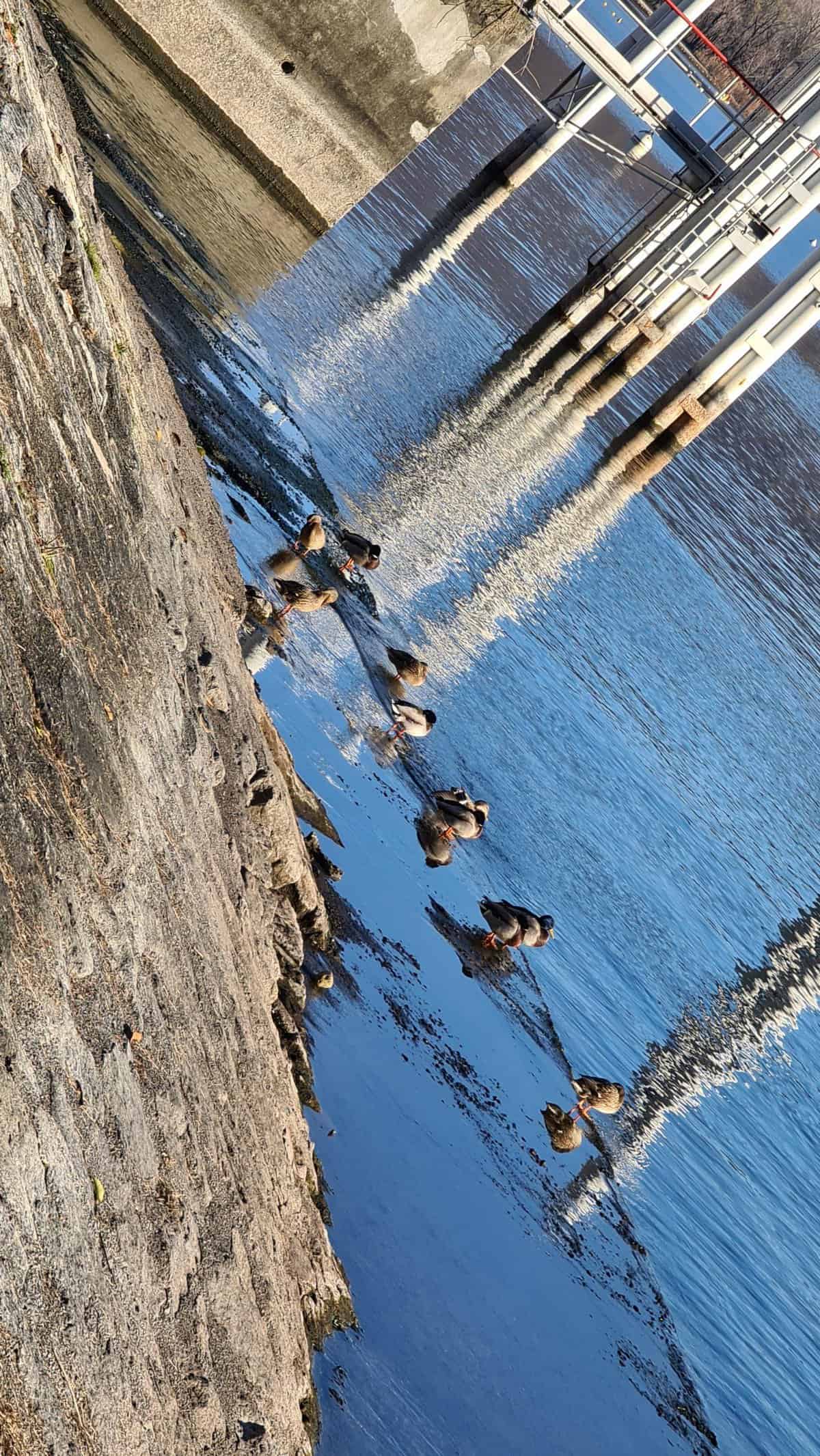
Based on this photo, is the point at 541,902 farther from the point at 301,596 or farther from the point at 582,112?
the point at 582,112

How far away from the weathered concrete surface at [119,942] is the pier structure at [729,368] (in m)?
22.4

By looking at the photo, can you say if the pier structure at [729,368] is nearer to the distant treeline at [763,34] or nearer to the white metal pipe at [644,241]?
the white metal pipe at [644,241]

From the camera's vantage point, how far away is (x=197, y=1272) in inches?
244

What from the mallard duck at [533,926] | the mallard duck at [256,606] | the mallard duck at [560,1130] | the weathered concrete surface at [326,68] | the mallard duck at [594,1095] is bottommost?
the mallard duck at [560,1130]

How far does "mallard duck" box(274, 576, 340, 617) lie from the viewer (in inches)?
530

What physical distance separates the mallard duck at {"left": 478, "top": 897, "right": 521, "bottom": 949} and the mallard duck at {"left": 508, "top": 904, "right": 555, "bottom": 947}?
0.10 metres

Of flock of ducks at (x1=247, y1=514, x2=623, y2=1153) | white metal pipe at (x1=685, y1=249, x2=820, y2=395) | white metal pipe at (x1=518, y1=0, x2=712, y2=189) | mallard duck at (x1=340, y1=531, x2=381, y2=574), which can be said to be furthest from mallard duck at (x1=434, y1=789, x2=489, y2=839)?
white metal pipe at (x1=685, y1=249, x2=820, y2=395)

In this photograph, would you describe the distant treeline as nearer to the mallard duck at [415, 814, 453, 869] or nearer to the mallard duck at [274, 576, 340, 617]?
the mallard duck at [274, 576, 340, 617]

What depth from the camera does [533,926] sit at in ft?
41.5

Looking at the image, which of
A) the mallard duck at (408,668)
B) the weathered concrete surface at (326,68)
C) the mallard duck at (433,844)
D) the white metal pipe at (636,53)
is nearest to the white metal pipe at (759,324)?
the white metal pipe at (636,53)

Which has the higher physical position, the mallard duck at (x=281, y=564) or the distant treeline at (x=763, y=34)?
the distant treeline at (x=763, y=34)

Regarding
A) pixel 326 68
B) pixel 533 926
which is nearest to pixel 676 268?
pixel 326 68

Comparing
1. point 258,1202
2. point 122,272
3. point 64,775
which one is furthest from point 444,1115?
point 122,272

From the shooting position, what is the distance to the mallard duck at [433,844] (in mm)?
12523
